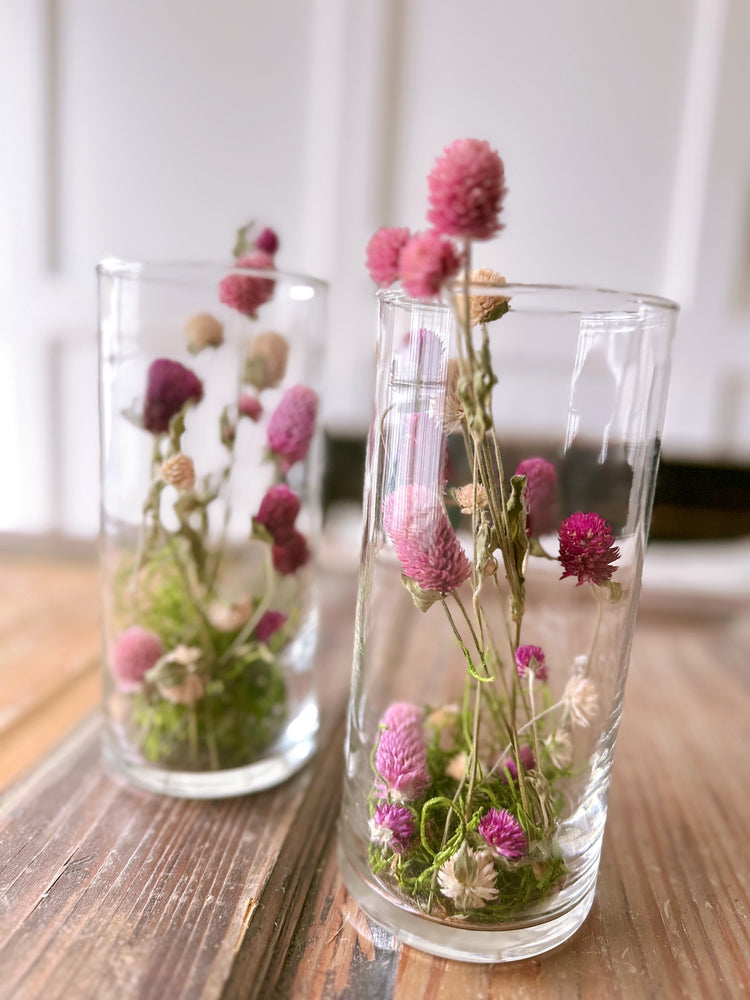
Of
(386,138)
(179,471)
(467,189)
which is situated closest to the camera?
(467,189)

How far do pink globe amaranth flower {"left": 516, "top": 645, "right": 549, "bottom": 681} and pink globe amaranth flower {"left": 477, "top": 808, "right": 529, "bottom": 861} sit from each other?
0.05 m

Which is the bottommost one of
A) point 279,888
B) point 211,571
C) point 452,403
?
point 279,888

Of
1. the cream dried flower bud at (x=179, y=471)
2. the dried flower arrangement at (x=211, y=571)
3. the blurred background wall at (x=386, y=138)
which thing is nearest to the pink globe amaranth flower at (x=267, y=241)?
the dried flower arrangement at (x=211, y=571)

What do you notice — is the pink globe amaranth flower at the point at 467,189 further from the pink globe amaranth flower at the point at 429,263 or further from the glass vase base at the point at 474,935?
the glass vase base at the point at 474,935

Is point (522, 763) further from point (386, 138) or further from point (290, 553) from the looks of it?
point (386, 138)

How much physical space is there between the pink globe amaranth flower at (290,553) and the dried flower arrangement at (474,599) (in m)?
0.10

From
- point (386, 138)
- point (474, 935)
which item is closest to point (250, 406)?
point (474, 935)

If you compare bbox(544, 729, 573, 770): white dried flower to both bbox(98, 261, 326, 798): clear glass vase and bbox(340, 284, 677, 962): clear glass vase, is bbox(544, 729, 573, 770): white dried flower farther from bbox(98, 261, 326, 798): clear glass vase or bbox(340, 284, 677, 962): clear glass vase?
bbox(98, 261, 326, 798): clear glass vase

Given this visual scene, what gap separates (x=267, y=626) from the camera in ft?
1.24

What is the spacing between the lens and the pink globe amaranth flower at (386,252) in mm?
240

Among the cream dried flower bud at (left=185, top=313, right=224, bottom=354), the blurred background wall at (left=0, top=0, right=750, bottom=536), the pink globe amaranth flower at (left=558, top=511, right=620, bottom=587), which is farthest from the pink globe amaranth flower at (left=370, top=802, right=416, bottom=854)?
the blurred background wall at (left=0, top=0, right=750, bottom=536)

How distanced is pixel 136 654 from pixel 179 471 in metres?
0.09

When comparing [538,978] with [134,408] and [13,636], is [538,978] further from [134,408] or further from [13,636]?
[13,636]

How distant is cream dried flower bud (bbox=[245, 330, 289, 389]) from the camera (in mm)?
369
